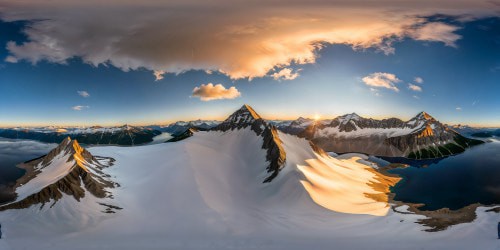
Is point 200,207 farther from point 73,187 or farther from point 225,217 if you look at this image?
point 73,187

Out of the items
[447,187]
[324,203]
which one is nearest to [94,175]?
[324,203]

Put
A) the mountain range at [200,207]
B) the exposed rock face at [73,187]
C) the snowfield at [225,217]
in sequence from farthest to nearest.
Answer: the exposed rock face at [73,187] → the mountain range at [200,207] → the snowfield at [225,217]

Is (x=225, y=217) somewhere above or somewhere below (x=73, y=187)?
below

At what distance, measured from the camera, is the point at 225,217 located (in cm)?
11625

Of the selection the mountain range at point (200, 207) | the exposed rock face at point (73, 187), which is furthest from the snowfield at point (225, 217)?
the exposed rock face at point (73, 187)

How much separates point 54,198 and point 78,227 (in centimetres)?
2490

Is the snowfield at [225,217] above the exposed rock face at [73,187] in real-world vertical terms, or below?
below

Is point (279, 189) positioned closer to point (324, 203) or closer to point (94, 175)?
point (324, 203)

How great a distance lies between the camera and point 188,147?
198875 mm

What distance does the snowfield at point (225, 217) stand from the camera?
8900 cm

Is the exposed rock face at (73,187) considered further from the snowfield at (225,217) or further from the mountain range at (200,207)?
the snowfield at (225,217)

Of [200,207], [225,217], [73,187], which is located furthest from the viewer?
[73,187]

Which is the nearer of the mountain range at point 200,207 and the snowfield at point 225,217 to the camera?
the snowfield at point 225,217

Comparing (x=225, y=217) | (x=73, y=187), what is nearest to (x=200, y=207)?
(x=225, y=217)
